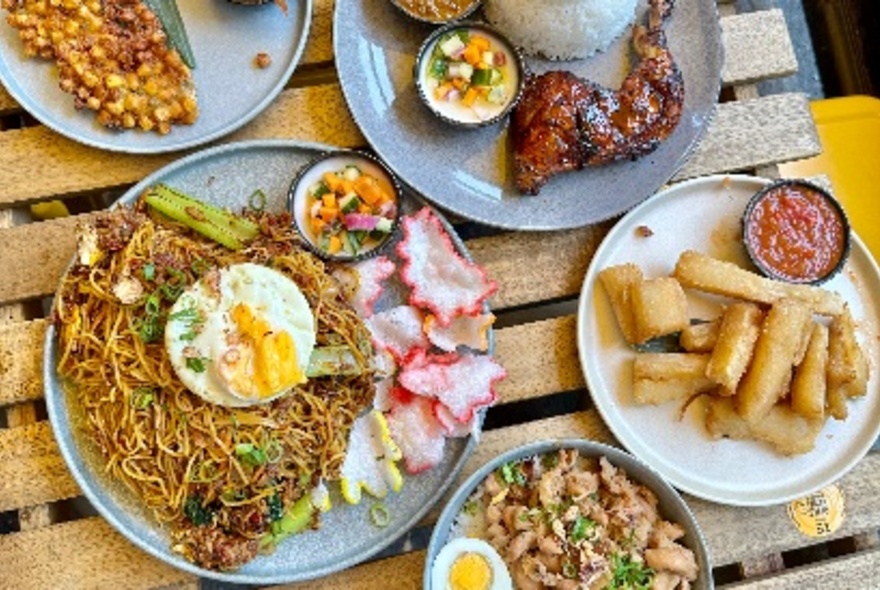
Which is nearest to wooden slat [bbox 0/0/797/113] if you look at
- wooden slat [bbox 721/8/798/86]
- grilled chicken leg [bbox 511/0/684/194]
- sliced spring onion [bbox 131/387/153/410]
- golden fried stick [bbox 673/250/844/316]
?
wooden slat [bbox 721/8/798/86]

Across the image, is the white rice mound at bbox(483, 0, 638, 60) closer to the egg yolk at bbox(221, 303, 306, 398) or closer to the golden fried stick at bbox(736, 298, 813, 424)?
the golden fried stick at bbox(736, 298, 813, 424)

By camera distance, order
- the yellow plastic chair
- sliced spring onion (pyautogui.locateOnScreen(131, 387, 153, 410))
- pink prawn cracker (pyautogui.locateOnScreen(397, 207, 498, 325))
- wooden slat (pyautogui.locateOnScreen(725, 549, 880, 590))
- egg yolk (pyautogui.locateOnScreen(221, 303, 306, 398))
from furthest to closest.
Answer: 1. the yellow plastic chair
2. wooden slat (pyautogui.locateOnScreen(725, 549, 880, 590))
3. pink prawn cracker (pyautogui.locateOnScreen(397, 207, 498, 325))
4. sliced spring onion (pyautogui.locateOnScreen(131, 387, 153, 410))
5. egg yolk (pyautogui.locateOnScreen(221, 303, 306, 398))

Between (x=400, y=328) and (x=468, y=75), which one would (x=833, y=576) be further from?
(x=468, y=75)

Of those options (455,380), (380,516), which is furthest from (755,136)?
(380,516)

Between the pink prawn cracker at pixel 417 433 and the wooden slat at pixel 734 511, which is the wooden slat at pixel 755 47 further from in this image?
the pink prawn cracker at pixel 417 433

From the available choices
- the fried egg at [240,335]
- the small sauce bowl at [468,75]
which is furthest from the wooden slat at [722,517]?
the small sauce bowl at [468,75]

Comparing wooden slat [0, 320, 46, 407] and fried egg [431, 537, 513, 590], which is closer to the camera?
fried egg [431, 537, 513, 590]

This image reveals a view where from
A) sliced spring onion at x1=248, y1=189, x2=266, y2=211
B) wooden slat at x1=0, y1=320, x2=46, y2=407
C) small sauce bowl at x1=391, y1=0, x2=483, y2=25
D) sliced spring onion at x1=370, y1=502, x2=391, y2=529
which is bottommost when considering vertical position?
→ sliced spring onion at x1=370, y1=502, x2=391, y2=529
